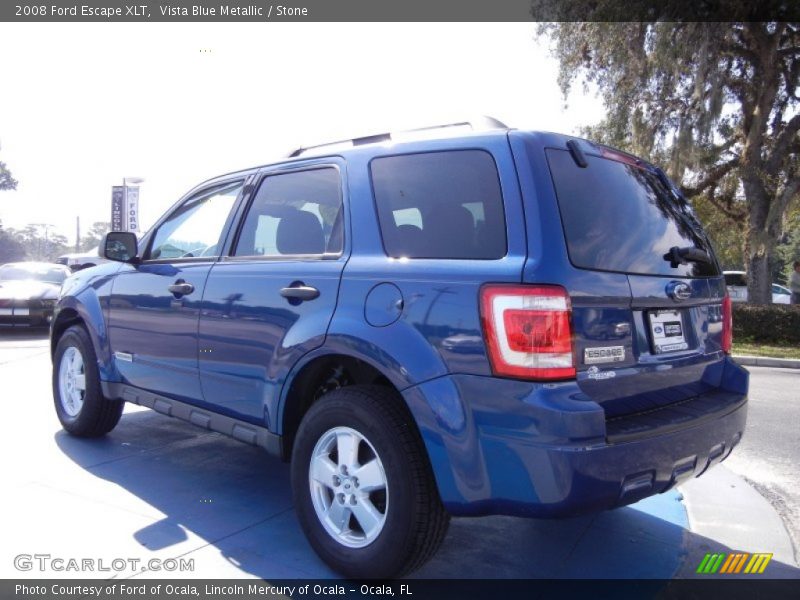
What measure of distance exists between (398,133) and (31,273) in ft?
43.7

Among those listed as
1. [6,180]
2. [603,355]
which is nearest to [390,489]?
[603,355]

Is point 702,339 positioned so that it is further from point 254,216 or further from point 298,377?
point 254,216

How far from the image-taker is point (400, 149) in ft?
9.77

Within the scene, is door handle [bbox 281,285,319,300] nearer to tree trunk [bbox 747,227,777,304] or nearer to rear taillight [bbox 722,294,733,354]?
rear taillight [bbox 722,294,733,354]

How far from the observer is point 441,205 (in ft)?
9.07

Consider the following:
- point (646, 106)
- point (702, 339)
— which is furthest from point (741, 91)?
point (702, 339)

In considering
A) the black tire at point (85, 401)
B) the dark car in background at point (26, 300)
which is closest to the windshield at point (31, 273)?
the dark car in background at point (26, 300)

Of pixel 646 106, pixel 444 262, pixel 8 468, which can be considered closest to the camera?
pixel 444 262

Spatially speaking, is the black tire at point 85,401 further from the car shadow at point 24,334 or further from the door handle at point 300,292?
the car shadow at point 24,334

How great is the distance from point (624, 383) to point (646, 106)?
53.6ft

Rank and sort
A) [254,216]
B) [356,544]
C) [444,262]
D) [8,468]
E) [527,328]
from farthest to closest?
1. [8,468]
2. [254,216]
3. [356,544]
4. [444,262]
5. [527,328]

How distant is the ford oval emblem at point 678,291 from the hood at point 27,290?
488 inches

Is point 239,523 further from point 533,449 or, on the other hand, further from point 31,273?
point 31,273

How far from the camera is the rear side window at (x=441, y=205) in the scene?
8.48 ft
